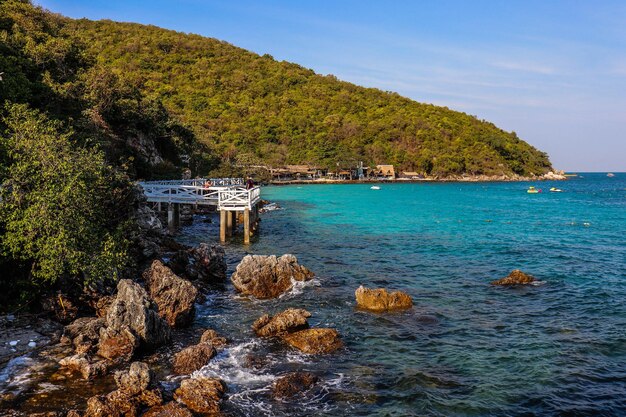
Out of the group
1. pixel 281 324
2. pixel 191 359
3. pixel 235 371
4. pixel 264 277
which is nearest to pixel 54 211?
pixel 191 359

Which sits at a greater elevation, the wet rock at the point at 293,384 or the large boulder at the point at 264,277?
the large boulder at the point at 264,277

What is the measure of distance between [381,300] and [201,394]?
9400 millimetres

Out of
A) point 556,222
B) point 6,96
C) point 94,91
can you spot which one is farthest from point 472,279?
point 94,91

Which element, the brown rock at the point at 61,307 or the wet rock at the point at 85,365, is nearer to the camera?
the wet rock at the point at 85,365

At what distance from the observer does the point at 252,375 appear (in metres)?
12.2

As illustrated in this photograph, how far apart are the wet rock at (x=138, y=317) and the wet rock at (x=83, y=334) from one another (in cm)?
65

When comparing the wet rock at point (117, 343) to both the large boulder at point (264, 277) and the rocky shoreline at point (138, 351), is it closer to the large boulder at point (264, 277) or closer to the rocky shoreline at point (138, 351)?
the rocky shoreline at point (138, 351)

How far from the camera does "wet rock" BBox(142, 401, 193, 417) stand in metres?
9.70

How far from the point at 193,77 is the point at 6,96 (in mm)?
141227

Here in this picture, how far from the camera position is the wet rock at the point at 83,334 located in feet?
42.3

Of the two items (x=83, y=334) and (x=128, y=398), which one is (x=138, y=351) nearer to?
(x=83, y=334)

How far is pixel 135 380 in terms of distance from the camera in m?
10.5

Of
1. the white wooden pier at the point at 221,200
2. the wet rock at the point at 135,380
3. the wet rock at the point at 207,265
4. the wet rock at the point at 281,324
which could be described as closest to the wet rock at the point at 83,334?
the wet rock at the point at 135,380

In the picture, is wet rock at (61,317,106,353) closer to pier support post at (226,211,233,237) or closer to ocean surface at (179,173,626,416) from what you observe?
ocean surface at (179,173,626,416)
